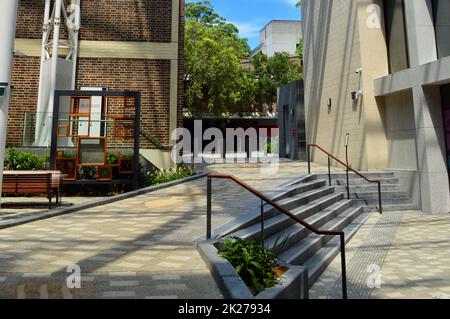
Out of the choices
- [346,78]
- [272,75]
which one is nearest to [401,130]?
[346,78]

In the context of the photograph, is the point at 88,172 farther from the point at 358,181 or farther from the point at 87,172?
the point at 358,181

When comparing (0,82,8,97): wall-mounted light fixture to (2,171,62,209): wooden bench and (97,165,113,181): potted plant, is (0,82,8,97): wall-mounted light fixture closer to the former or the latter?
(2,171,62,209): wooden bench

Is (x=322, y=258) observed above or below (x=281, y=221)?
below

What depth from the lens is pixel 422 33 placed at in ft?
31.2

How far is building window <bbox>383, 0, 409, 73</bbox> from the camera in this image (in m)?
10.6

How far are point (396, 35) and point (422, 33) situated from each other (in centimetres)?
154

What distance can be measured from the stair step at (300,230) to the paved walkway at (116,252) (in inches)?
36.1

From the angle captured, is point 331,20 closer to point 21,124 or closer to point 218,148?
point 21,124

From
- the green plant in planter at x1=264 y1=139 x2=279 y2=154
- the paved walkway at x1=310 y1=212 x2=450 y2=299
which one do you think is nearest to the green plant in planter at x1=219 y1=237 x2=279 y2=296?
the paved walkway at x1=310 y1=212 x2=450 y2=299

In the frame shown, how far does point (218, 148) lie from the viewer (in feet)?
105

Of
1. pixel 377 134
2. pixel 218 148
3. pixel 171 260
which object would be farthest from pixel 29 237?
pixel 218 148

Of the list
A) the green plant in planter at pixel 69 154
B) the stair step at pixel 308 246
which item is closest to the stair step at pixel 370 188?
the stair step at pixel 308 246

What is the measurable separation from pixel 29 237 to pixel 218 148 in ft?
90.6

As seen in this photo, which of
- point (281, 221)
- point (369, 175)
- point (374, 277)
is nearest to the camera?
point (374, 277)
